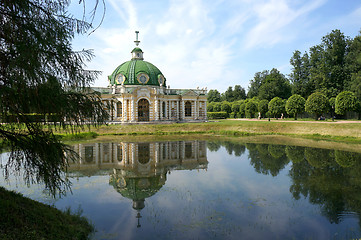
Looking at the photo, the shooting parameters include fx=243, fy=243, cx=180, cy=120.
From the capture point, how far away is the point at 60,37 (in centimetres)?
538

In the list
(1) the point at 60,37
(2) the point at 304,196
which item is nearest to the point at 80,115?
(1) the point at 60,37

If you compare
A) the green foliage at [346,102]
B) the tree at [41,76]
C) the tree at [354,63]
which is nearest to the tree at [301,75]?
the tree at [354,63]

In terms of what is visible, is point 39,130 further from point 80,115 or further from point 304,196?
point 304,196

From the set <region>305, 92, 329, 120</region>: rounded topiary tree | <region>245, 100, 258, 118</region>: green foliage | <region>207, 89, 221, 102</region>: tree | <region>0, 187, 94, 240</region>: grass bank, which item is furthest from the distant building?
<region>207, 89, 221, 102</region>: tree

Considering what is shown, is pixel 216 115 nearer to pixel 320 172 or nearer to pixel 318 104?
pixel 318 104

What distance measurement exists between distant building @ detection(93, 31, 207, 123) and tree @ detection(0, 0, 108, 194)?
108 feet

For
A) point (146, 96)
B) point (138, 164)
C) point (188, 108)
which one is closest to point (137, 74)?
point (146, 96)

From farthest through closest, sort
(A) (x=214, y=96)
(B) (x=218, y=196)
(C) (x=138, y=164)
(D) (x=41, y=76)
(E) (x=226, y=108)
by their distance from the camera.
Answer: (A) (x=214, y=96) < (E) (x=226, y=108) < (C) (x=138, y=164) < (B) (x=218, y=196) < (D) (x=41, y=76)

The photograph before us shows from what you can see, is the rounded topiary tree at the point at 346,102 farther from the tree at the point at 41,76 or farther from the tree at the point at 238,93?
the tree at the point at 238,93

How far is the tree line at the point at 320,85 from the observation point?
37.2 meters

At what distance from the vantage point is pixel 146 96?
39.3 m

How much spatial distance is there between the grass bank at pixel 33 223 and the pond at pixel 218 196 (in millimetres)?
685

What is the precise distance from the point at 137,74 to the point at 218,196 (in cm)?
3479

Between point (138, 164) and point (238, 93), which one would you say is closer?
point (138, 164)
